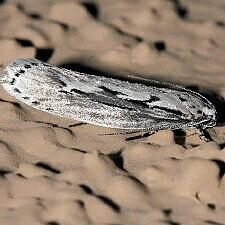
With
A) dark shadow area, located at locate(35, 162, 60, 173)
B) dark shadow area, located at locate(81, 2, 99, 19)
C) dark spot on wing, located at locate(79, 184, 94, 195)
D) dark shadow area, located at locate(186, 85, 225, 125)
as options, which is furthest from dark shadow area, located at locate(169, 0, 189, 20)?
dark spot on wing, located at locate(79, 184, 94, 195)

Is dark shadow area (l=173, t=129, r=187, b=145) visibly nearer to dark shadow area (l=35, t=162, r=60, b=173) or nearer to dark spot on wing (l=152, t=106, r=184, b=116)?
dark spot on wing (l=152, t=106, r=184, b=116)

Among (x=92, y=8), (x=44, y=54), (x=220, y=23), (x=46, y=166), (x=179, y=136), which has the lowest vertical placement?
(x=46, y=166)

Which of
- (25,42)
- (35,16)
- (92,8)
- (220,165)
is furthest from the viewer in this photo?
(92,8)

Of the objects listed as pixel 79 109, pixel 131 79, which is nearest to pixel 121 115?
pixel 79 109

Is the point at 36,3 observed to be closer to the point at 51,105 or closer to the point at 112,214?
the point at 51,105

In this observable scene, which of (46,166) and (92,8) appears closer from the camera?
(46,166)

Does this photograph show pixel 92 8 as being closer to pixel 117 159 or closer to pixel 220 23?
pixel 220 23

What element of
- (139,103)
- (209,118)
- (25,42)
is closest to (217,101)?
(209,118)
